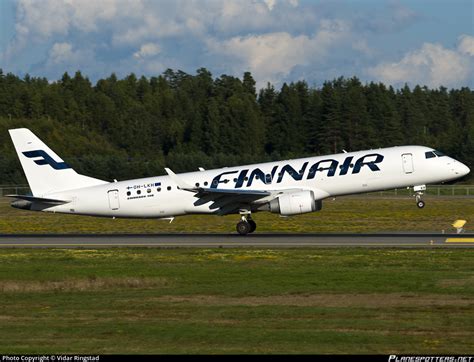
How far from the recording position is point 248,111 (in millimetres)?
139000

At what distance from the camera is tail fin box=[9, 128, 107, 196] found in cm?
4672

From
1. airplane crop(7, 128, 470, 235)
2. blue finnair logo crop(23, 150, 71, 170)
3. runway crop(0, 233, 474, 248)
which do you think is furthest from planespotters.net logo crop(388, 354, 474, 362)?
blue finnair logo crop(23, 150, 71, 170)

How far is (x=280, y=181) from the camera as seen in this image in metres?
44.5

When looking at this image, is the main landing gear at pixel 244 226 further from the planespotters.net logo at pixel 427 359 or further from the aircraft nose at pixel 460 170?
the planespotters.net logo at pixel 427 359

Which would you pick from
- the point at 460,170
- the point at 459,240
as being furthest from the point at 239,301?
the point at 460,170

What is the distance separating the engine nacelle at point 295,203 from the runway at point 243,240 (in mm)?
1339

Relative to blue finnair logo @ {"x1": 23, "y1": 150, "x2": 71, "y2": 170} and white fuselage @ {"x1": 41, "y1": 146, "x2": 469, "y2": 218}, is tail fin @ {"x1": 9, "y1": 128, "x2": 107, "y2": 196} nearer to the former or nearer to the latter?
blue finnair logo @ {"x1": 23, "y1": 150, "x2": 71, "y2": 170}

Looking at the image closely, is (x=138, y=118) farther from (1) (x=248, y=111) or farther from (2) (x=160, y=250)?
(2) (x=160, y=250)

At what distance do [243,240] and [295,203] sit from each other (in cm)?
295

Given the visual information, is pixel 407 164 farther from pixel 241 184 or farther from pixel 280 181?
pixel 241 184

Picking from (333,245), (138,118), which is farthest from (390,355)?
(138,118)

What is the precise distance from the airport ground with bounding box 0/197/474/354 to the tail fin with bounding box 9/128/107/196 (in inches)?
277

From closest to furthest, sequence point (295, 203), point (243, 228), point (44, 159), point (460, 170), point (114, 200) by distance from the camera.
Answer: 1. point (295, 203)
2. point (460, 170)
3. point (243, 228)
4. point (114, 200)
5. point (44, 159)

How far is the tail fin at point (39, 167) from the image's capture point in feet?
153
